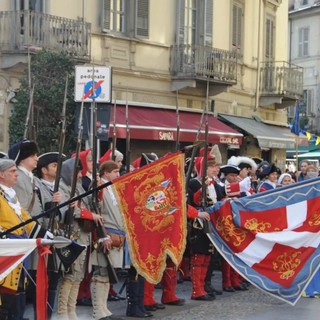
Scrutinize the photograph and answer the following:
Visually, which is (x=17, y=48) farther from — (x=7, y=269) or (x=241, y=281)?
(x=7, y=269)

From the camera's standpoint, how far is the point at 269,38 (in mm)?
28031

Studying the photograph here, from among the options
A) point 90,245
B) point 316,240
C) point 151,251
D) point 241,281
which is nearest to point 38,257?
point 90,245

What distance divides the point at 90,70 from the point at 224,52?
40.8ft

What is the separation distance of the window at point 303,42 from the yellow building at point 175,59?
1836 centimetres

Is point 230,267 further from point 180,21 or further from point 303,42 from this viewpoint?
point 303,42

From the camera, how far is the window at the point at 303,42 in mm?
47031

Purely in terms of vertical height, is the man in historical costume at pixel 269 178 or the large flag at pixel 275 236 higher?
the man in historical costume at pixel 269 178

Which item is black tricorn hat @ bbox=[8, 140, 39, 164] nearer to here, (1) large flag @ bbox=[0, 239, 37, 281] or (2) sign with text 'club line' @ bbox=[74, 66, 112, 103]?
(1) large flag @ bbox=[0, 239, 37, 281]

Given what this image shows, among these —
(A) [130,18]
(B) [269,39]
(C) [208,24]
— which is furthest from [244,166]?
(B) [269,39]

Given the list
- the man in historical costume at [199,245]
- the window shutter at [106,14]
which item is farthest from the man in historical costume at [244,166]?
the window shutter at [106,14]

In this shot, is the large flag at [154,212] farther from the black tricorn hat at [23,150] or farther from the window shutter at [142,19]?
the window shutter at [142,19]

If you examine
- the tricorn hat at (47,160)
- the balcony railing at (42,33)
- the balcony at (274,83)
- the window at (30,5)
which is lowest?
the tricorn hat at (47,160)

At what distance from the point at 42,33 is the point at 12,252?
1178 centimetres

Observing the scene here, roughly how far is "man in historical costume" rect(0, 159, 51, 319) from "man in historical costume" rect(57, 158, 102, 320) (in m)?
0.66
